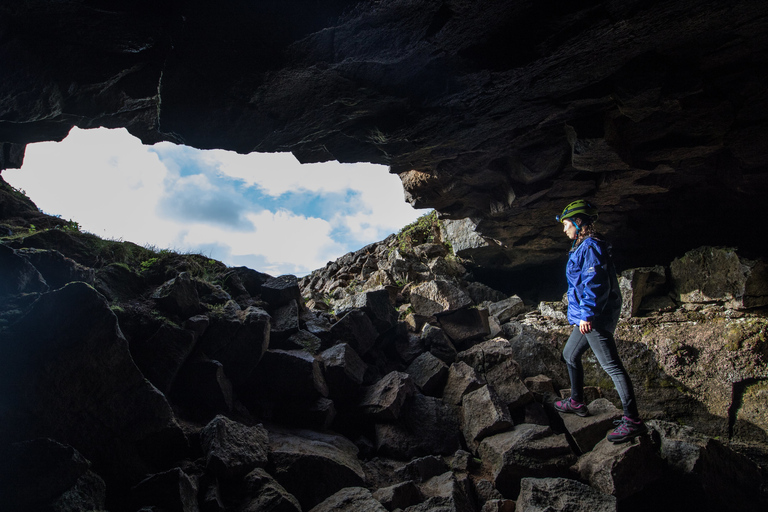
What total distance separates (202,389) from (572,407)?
20.0 feet

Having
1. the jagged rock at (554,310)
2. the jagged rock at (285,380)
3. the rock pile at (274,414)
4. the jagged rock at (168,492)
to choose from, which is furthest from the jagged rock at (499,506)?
the jagged rock at (554,310)

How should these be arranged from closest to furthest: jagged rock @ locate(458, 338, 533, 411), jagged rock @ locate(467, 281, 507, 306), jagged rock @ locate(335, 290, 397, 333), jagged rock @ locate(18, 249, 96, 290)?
jagged rock @ locate(18, 249, 96, 290), jagged rock @ locate(458, 338, 533, 411), jagged rock @ locate(335, 290, 397, 333), jagged rock @ locate(467, 281, 507, 306)

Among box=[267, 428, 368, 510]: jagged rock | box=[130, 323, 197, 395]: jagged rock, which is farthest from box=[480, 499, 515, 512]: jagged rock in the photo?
box=[130, 323, 197, 395]: jagged rock

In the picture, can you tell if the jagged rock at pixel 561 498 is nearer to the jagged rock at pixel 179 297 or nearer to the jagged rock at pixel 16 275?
the jagged rock at pixel 179 297

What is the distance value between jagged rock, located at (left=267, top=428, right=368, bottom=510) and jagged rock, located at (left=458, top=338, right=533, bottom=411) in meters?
3.31

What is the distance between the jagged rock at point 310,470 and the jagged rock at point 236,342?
1.35 m

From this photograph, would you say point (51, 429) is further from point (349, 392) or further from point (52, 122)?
point (52, 122)

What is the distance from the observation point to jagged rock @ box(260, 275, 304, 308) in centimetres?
786

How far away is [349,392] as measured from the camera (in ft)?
22.2

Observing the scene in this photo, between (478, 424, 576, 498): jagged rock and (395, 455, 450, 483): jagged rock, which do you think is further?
(395, 455, 450, 483): jagged rock

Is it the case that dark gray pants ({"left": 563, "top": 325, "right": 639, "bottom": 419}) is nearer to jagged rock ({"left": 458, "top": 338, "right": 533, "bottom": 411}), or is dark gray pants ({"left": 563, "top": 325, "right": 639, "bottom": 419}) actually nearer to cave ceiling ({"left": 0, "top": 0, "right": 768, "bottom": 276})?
jagged rock ({"left": 458, "top": 338, "right": 533, "bottom": 411})

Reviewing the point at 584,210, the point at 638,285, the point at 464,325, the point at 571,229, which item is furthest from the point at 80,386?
the point at 638,285

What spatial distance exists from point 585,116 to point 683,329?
520 centimetres

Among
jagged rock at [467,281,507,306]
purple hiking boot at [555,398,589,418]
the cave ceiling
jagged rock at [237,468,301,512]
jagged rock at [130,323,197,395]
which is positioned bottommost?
jagged rock at [237,468,301,512]
